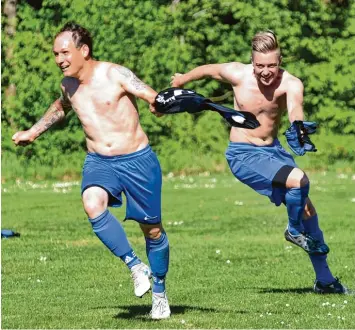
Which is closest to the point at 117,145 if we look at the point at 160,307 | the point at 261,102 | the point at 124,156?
the point at 124,156

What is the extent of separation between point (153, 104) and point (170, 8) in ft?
47.1

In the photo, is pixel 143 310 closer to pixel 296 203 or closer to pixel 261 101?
pixel 296 203

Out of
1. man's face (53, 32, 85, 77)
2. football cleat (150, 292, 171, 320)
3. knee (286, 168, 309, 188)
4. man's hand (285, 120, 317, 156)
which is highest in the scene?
man's face (53, 32, 85, 77)

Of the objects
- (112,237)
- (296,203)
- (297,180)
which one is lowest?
(296,203)

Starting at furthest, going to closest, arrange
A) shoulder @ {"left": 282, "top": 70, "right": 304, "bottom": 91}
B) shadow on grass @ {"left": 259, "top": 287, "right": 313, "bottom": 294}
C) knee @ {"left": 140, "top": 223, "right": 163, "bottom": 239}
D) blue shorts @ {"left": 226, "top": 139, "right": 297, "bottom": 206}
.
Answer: shadow on grass @ {"left": 259, "top": 287, "right": 313, "bottom": 294}
blue shorts @ {"left": 226, "top": 139, "right": 297, "bottom": 206}
shoulder @ {"left": 282, "top": 70, "right": 304, "bottom": 91}
knee @ {"left": 140, "top": 223, "right": 163, "bottom": 239}

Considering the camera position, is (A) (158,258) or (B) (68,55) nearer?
(B) (68,55)

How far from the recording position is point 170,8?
22.8m

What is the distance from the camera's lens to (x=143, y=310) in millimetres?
9438

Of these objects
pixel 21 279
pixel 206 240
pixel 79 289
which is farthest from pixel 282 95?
pixel 206 240

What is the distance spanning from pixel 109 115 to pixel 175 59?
13.2 metres

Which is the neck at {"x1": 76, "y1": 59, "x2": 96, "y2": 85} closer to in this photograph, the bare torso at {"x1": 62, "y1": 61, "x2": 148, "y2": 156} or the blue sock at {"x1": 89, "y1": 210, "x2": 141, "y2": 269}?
the bare torso at {"x1": 62, "y1": 61, "x2": 148, "y2": 156}

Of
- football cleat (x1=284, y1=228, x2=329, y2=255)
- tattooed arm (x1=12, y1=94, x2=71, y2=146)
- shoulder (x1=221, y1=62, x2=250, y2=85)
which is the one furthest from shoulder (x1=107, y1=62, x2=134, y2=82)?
football cleat (x1=284, y1=228, x2=329, y2=255)

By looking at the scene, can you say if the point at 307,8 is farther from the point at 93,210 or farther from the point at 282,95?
the point at 93,210

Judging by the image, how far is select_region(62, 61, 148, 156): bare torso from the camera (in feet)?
29.1
